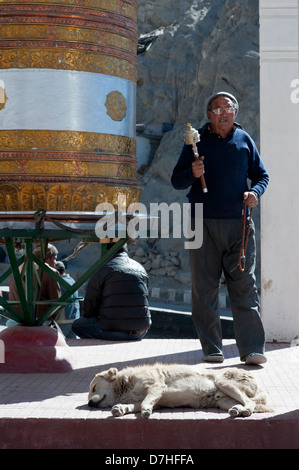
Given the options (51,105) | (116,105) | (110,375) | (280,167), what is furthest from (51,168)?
(280,167)

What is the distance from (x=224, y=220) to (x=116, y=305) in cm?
183

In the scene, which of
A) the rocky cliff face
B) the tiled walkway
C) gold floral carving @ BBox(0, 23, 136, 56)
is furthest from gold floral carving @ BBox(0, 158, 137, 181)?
the rocky cliff face

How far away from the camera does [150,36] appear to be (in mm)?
39938

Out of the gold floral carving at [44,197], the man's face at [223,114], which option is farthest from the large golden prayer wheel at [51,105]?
the man's face at [223,114]

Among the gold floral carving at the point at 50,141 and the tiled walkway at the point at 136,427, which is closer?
the tiled walkway at the point at 136,427

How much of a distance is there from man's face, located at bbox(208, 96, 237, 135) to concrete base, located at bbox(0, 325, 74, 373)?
1.93 metres

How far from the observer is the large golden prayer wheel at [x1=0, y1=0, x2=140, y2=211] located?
5.51 m

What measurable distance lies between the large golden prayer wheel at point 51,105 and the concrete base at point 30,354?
2.89ft

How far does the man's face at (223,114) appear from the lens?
18.7 ft

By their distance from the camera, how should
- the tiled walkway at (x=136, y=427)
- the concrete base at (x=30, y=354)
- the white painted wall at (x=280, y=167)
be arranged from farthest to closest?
the white painted wall at (x=280, y=167) → the concrete base at (x=30, y=354) → the tiled walkway at (x=136, y=427)

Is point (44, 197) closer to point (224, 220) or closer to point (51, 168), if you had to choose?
point (51, 168)

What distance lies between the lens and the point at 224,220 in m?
5.72

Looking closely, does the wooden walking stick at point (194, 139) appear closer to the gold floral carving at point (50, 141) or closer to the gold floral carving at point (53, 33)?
→ the gold floral carving at point (50, 141)
